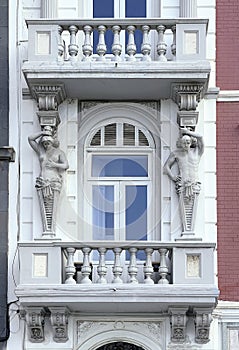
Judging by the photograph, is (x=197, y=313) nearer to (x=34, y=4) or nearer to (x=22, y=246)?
(x=22, y=246)

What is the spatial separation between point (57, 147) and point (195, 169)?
2.24m

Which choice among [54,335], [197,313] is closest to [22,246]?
[54,335]

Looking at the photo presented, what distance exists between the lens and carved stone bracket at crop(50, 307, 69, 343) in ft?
71.3

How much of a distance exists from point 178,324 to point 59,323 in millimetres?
1850

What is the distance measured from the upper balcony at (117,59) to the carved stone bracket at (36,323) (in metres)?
3.57

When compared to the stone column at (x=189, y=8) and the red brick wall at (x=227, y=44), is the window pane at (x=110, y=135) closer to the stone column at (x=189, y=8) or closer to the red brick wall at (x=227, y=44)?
the red brick wall at (x=227, y=44)

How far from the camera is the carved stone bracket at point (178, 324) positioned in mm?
21734

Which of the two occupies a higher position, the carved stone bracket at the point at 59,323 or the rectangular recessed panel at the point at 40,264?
the rectangular recessed panel at the point at 40,264

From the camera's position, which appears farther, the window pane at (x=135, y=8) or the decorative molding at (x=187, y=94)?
the window pane at (x=135, y=8)

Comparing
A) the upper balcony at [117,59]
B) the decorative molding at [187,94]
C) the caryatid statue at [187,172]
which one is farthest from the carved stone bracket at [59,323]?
the decorative molding at [187,94]

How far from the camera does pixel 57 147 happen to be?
22.6 m

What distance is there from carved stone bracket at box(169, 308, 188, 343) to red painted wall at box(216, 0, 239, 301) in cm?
86

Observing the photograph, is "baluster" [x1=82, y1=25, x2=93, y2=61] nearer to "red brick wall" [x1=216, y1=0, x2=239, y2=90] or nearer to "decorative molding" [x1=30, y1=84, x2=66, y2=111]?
"decorative molding" [x1=30, y1=84, x2=66, y2=111]

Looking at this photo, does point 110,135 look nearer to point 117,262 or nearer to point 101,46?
point 101,46
